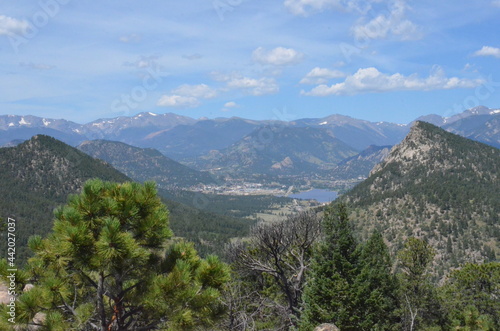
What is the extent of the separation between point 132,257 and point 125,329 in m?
2.39

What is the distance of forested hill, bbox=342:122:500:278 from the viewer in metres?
119

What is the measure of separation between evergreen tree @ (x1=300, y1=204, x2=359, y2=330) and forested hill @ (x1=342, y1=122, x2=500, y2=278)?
97.1m

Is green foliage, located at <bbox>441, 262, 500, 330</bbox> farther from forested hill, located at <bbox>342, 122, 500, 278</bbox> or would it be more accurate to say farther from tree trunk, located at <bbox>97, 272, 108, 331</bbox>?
forested hill, located at <bbox>342, 122, 500, 278</bbox>

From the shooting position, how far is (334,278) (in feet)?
93.0

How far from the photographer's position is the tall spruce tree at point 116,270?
9492 mm

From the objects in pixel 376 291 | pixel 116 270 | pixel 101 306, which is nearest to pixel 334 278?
pixel 376 291

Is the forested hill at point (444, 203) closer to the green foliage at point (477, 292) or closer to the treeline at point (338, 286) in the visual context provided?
the green foliage at point (477, 292)

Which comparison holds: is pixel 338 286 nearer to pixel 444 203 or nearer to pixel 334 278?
pixel 334 278

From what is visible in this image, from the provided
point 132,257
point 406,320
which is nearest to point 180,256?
point 132,257

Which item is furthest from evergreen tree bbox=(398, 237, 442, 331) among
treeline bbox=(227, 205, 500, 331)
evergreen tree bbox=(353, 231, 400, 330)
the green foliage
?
the green foliage

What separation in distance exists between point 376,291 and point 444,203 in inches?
5334

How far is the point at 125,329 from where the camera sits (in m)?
10.3

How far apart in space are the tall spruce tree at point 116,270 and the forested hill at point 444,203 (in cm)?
11822

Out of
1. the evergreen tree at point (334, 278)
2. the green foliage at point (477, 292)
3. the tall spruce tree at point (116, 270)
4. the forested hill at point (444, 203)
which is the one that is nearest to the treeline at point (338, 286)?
the evergreen tree at point (334, 278)
